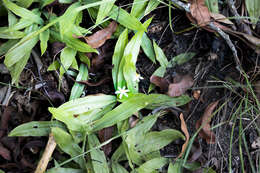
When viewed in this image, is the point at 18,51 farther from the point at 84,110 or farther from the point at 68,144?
the point at 68,144

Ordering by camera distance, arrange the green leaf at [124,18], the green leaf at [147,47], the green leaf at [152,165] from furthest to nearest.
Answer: the green leaf at [147,47] < the green leaf at [124,18] < the green leaf at [152,165]

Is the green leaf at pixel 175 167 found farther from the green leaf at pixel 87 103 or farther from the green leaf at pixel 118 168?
the green leaf at pixel 87 103

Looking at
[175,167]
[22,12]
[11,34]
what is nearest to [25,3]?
[22,12]

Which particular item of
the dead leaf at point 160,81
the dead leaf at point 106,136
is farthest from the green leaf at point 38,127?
the dead leaf at point 160,81

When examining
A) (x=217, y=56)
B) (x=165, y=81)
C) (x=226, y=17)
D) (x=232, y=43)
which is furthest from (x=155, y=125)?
(x=226, y=17)

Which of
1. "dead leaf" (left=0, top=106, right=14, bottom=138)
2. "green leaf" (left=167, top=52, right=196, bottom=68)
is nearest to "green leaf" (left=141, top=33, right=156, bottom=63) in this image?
"green leaf" (left=167, top=52, right=196, bottom=68)

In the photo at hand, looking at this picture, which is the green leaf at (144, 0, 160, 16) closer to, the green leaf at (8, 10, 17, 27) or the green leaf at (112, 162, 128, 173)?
the green leaf at (8, 10, 17, 27)
